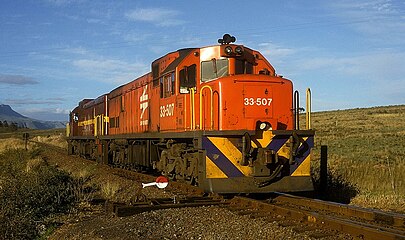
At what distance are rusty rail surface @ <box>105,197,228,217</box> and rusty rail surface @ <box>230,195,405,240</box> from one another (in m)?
0.55

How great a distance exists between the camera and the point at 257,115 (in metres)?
10.1

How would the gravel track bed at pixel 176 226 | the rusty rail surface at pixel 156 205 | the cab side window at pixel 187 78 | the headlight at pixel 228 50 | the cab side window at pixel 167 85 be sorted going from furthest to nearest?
1. the cab side window at pixel 167 85
2. the cab side window at pixel 187 78
3. the headlight at pixel 228 50
4. the rusty rail surface at pixel 156 205
5. the gravel track bed at pixel 176 226

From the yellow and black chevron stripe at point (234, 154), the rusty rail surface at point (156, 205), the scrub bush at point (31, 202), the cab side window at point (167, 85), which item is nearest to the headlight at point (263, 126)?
the yellow and black chevron stripe at point (234, 154)

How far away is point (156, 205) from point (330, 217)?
132 inches

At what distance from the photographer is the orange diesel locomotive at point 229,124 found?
955 centimetres

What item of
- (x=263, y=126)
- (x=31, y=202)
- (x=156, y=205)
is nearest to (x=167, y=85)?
(x=263, y=126)

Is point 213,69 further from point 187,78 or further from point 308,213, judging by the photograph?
point 308,213

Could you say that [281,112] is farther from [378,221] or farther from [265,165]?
[378,221]

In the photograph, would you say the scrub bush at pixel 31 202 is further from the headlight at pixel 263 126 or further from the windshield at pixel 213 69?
the headlight at pixel 263 126

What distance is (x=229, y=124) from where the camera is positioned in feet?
32.8

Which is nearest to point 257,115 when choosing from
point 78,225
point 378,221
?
point 378,221

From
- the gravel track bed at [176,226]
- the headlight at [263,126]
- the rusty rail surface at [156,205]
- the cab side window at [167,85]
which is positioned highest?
the cab side window at [167,85]

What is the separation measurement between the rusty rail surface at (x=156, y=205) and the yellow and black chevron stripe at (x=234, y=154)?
1.85 ft

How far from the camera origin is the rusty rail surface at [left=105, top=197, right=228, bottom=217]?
859 centimetres
